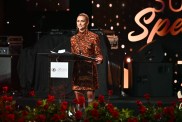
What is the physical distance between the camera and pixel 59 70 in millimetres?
8062

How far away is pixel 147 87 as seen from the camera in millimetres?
11570

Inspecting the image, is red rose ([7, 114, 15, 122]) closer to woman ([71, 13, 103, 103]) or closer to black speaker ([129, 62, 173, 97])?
woman ([71, 13, 103, 103])

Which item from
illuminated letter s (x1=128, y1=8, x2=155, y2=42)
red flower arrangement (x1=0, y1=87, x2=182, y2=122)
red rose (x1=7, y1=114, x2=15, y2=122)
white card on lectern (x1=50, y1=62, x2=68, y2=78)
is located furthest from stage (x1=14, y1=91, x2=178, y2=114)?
red rose (x1=7, y1=114, x2=15, y2=122)

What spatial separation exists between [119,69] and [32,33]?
8.66 feet

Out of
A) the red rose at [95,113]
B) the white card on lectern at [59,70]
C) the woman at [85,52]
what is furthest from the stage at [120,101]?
the red rose at [95,113]

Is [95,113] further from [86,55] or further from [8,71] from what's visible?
[8,71]

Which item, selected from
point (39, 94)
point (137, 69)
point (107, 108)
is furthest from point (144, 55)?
point (107, 108)

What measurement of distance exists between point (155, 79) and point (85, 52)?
4821 millimetres

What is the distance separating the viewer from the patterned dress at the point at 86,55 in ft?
22.7

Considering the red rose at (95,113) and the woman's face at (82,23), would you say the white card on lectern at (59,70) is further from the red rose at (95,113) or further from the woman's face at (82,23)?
the red rose at (95,113)

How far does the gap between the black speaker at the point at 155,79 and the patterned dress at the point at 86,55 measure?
445 cm

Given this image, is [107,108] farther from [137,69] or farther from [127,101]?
[137,69]

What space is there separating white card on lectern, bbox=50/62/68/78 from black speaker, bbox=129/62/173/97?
372 centimetres

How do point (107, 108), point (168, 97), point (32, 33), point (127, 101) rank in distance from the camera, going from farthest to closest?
point (32, 33)
point (168, 97)
point (127, 101)
point (107, 108)
